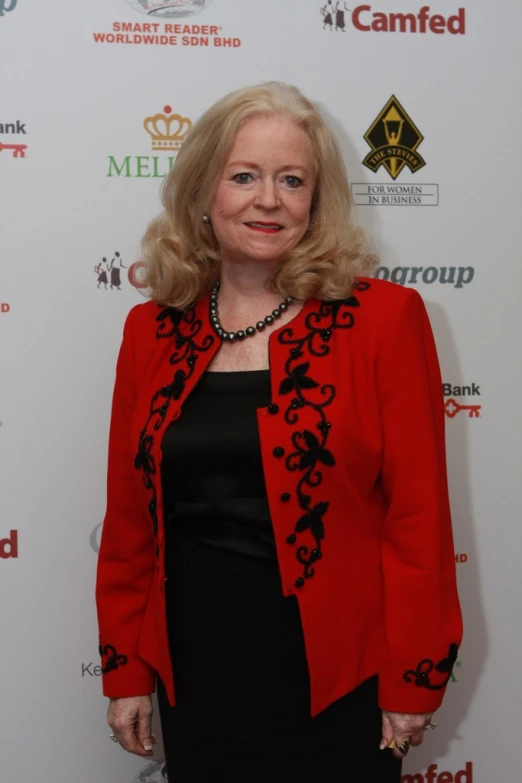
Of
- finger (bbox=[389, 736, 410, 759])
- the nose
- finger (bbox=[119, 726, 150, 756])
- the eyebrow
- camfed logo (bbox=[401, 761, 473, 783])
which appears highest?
the eyebrow

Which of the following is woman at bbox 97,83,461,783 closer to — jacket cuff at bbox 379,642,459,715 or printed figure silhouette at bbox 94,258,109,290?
jacket cuff at bbox 379,642,459,715

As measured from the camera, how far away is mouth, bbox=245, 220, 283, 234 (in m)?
1.68

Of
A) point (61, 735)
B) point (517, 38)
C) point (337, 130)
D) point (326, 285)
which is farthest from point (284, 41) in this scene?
point (61, 735)

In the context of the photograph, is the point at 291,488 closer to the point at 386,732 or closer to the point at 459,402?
the point at 386,732

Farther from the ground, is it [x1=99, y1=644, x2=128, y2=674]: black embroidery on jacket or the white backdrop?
the white backdrop

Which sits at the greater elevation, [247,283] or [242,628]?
[247,283]

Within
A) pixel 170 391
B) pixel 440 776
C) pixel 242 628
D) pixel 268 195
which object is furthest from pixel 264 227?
pixel 440 776

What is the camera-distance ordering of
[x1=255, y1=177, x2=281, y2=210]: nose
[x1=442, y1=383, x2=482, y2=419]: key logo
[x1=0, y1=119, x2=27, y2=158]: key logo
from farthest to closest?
1. [x1=442, y1=383, x2=482, y2=419]: key logo
2. [x1=0, y1=119, x2=27, y2=158]: key logo
3. [x1=255, y1=177, x2=281, y2=210]: nose

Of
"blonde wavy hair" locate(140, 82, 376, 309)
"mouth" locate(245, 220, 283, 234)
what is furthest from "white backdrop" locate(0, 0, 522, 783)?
"mouth" locate(245, 220, 283, 234)

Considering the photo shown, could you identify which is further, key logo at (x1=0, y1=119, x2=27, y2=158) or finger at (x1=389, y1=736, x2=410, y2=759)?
key logo at (x1=0, y1=119, x2=27, y2=158)

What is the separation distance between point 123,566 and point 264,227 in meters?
0.72

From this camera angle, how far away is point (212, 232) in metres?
1.85

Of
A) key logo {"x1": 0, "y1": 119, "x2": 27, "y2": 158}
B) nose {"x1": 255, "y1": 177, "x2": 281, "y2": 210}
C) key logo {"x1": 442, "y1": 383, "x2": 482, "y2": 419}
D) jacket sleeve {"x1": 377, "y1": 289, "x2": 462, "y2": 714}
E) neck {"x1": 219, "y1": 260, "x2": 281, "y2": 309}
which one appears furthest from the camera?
key logo {"x1": 442, "y1": 383, "x2": 482, "y2": 419}

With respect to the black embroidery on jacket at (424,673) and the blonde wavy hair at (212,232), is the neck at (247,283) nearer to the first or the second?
the blonde wavy hair at (212,232)
